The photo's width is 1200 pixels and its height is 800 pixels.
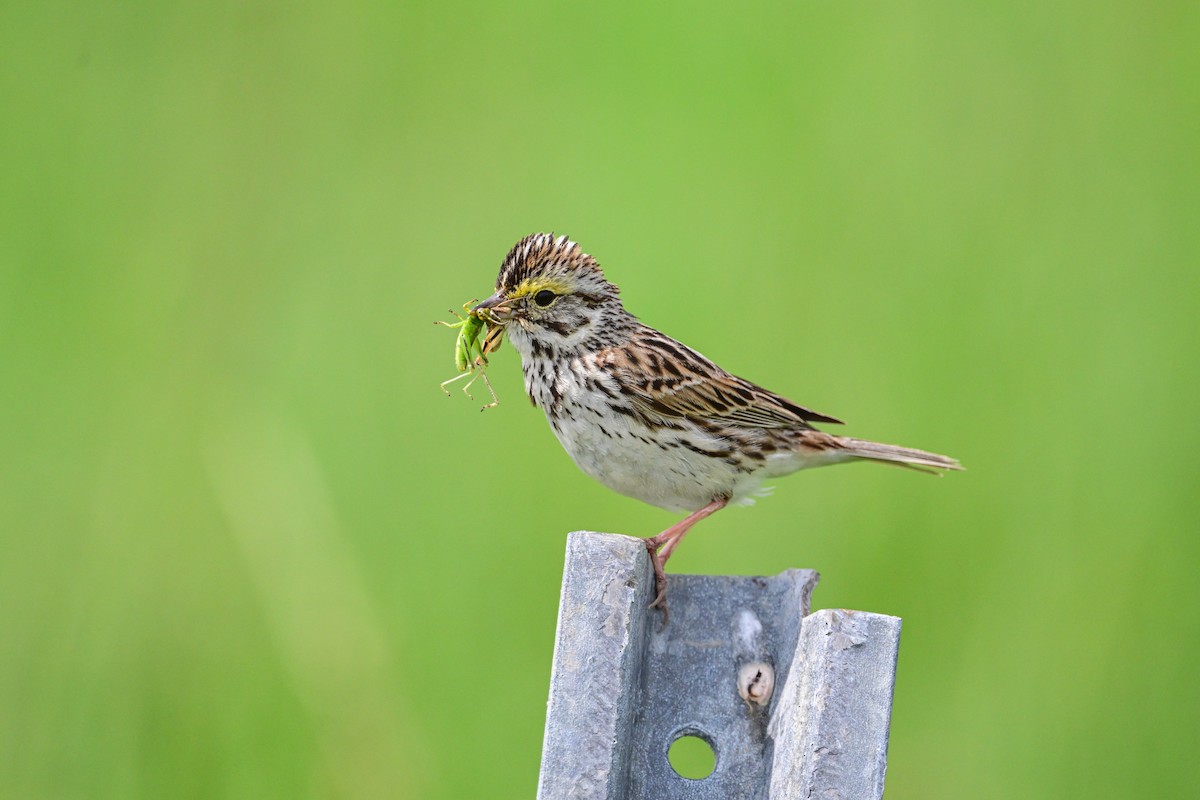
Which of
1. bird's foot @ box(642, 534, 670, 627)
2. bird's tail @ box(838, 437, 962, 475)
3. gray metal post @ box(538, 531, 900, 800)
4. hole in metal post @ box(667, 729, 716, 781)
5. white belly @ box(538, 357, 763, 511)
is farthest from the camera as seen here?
hole in metal post @ box(667, 729, 716, 781)

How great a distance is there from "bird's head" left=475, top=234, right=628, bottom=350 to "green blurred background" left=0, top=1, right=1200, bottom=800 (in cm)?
137

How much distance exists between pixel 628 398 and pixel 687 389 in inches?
9.9

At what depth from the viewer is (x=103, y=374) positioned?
5465mm

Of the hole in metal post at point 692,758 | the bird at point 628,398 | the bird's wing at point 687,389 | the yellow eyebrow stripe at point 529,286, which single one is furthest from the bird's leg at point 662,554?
the hole in metal post at point 692,758

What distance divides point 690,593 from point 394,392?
117 inches

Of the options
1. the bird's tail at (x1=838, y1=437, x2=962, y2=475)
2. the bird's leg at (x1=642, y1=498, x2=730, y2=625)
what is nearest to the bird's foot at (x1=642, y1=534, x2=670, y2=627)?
the bird's leg at (x1=642, y1=498, x2=730, y2=625)

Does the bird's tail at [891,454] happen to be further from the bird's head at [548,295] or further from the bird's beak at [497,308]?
the bird's beak at [497,308]

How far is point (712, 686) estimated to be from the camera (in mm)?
2686

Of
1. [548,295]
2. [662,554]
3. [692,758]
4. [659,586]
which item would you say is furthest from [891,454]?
[659,586]

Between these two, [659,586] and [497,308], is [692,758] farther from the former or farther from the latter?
[659,586]

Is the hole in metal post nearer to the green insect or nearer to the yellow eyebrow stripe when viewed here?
the green insect

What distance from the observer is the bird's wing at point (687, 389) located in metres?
4.03

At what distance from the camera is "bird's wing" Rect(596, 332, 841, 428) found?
4.03 metres

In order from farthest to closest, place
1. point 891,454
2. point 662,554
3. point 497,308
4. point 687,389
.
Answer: point 891,454 < point 687,389 < point 497,308 < point 662,554
